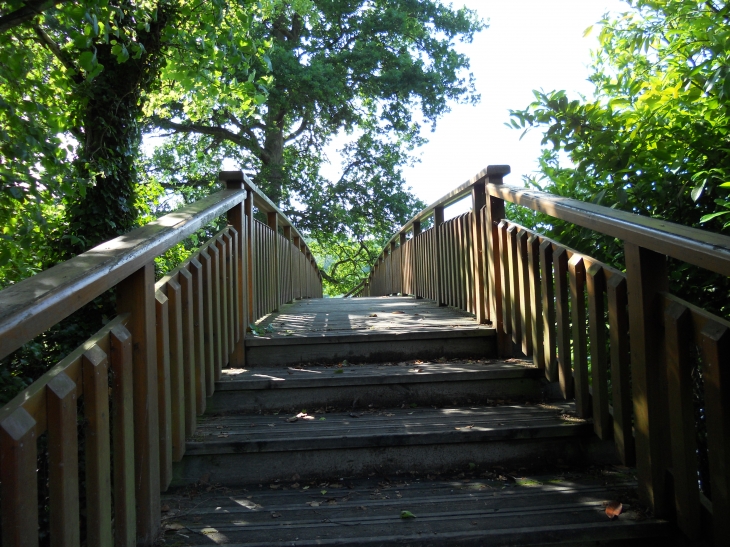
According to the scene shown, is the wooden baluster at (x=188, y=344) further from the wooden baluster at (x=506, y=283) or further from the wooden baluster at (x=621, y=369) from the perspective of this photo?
the wooden baluster at (x=506, y=283)

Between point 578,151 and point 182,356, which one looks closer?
point 182,356

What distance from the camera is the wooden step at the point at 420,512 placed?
79.5 inches

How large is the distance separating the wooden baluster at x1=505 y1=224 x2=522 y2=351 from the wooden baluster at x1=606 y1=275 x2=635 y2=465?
1.03 metres

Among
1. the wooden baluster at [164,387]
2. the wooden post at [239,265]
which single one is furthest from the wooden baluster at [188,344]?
the wooden post at [239,265]

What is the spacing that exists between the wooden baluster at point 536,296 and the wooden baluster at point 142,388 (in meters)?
1.95

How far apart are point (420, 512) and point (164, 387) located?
1090 mm

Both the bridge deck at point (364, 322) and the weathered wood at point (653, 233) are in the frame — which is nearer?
the weathered wood at point (653, 233)

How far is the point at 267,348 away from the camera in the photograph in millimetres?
3730

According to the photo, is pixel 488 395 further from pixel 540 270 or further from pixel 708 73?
pixel 708 73

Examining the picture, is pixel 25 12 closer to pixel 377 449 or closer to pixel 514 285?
pixel 377 449

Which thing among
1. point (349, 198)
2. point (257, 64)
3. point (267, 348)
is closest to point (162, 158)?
point (257, 64)

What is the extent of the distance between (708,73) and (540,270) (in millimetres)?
1179

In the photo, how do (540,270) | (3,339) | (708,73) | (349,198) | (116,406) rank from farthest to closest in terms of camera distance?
(349,198), (540,270), (708,73), (116,406), (3,339)

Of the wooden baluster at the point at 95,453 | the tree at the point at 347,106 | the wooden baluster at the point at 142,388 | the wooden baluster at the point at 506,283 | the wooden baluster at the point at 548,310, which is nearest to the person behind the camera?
the wooden baluster at the point at 95,453
